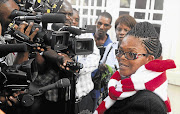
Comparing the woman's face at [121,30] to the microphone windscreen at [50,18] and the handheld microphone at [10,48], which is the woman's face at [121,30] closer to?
the microphone windscreen at [50,18]

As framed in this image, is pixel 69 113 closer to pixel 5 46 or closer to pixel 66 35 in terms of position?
pixel 66 35

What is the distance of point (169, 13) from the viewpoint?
2.42 meters

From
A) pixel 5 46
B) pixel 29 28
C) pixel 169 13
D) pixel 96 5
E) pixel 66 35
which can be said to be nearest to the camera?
pixel 5 46

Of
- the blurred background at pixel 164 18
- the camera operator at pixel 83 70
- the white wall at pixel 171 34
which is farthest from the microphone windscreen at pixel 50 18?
the white wall at pixel 171 34

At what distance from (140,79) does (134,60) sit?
126 mm

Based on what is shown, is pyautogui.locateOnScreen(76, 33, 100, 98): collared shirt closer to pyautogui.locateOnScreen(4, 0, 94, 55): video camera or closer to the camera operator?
the camera operator

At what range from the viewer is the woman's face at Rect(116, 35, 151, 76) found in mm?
1055

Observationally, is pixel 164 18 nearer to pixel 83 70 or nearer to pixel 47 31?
pixel 83 70

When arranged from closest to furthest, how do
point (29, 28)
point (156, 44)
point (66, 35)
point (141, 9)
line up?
point (156, 44) → point (29, 28) → point (66, 35) → point (141, 9)

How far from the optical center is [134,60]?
1072mm

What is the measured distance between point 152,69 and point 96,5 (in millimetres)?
2081

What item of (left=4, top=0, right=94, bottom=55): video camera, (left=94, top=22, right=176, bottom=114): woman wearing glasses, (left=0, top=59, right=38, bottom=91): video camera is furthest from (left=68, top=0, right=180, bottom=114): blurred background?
(left=0, top=59, right=38, bottom=91): video camera

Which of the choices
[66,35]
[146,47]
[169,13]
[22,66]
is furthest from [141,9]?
[22,66]

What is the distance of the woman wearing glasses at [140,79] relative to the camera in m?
0.95
